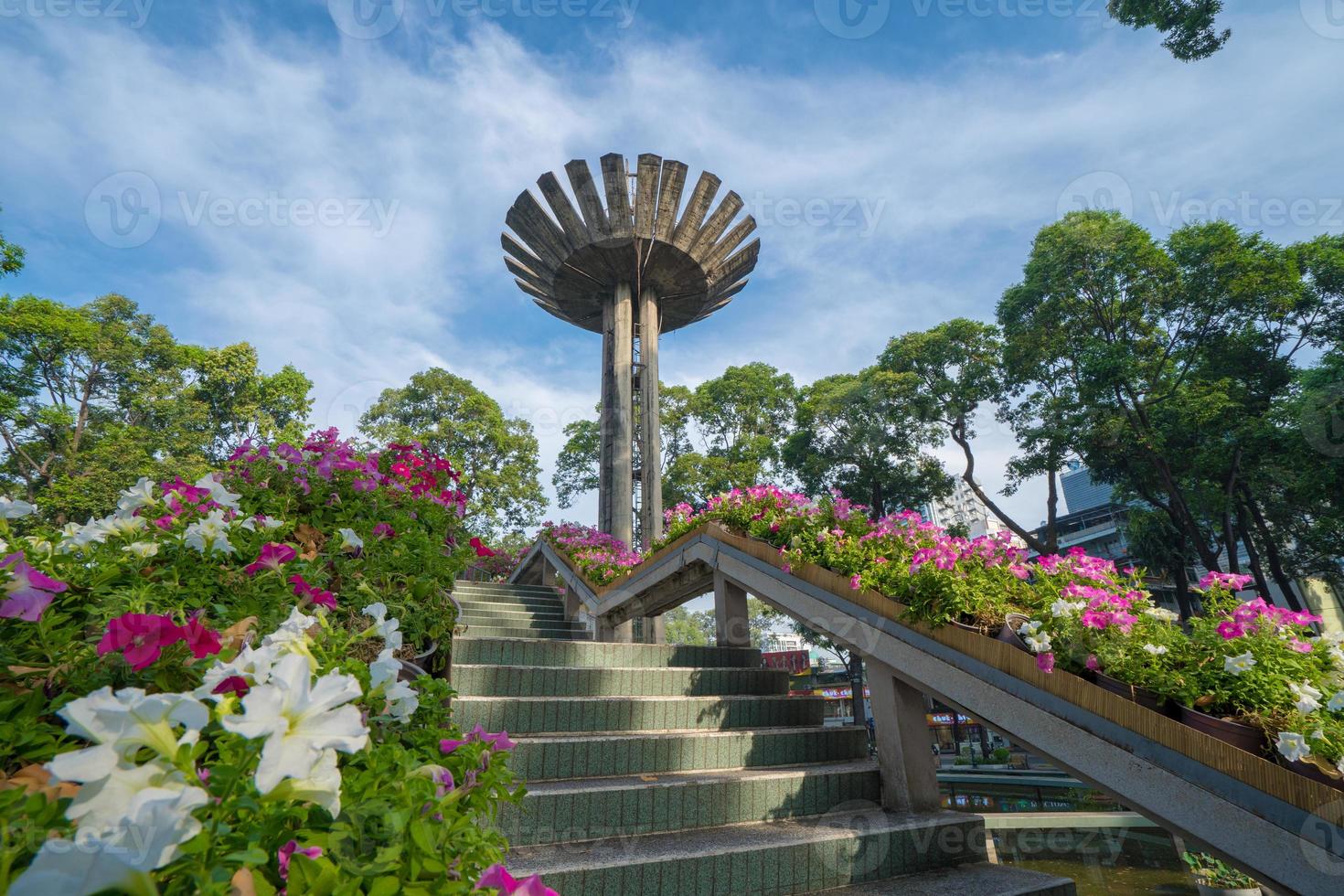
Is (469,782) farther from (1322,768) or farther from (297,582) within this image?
(1322,768)

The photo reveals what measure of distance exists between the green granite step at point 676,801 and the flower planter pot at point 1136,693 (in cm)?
143

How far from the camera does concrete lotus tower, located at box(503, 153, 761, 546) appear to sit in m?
12.2

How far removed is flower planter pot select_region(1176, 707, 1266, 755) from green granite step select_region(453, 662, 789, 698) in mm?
2737

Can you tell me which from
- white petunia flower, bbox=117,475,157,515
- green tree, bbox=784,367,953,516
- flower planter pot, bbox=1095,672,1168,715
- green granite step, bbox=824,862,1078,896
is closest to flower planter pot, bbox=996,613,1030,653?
flower planter pot, bbox=1095,672,1168,715

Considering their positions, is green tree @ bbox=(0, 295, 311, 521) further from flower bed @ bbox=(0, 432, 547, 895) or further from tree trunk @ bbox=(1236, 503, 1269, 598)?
tree trunk @ bbox=(1236, 503, 1269, 598)

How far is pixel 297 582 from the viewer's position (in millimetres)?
1705

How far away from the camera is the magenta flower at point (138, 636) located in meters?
1.04

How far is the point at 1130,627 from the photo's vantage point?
2.59 m

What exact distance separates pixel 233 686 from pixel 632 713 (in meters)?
3.14

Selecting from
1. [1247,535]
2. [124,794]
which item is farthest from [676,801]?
[1247,535]

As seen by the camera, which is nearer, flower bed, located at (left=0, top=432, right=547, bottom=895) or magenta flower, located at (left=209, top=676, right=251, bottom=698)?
flower bed, located at (left=0, top=432, right=547, bottom=895)

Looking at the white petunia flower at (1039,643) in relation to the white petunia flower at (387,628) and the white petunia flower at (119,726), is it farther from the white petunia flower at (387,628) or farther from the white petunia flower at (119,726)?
the white petunia flower at (119,726)

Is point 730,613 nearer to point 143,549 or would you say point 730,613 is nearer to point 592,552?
point 592,552

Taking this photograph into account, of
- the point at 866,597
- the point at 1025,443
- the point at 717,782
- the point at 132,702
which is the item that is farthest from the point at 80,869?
the point at 1025,443
